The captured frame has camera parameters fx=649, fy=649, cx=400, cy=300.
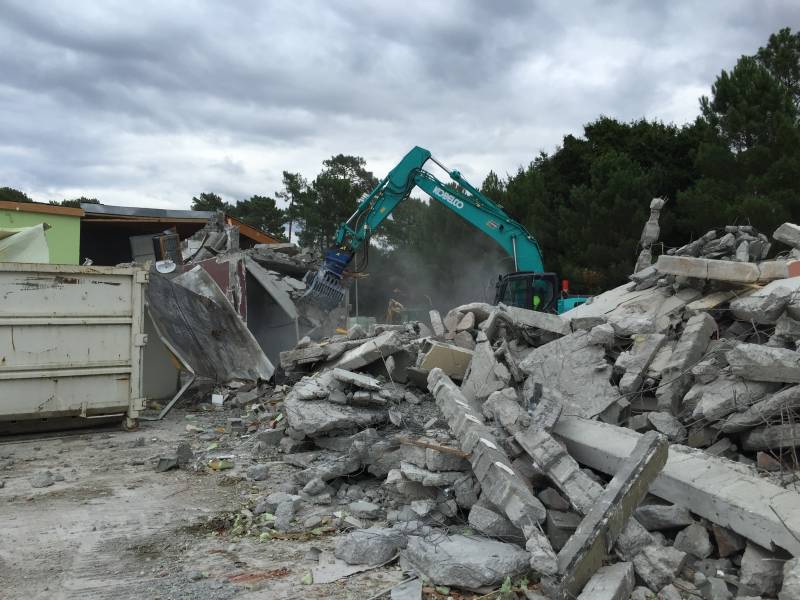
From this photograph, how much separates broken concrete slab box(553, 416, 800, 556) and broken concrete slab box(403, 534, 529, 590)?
3.53 feet

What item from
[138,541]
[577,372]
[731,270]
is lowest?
[138,541]

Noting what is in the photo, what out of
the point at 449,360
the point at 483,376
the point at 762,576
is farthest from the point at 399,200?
the point at 762,576

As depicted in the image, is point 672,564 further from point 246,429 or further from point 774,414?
point 246,429

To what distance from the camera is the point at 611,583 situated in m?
3.20

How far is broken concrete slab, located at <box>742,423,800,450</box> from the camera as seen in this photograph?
419 centimetres

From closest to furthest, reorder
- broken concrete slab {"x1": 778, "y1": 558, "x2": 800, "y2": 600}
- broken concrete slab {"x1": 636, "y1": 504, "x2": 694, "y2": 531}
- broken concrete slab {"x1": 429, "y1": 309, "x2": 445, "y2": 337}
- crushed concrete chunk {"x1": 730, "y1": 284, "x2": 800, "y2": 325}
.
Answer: broken concrete slab {"x1": 778, "y1": 558, "x2": 800, "y2": 600} → broken concrete slab {"x1": 636, "y1": 504, "x2": 694, "y2": 531} → crushed concrete chunk {"x1": 730, "y1": 284, "x2": 800, "y2": 325} → broken concrete slab {"x1": 429, "y1": 309, "x2": 445, "y2": 337}

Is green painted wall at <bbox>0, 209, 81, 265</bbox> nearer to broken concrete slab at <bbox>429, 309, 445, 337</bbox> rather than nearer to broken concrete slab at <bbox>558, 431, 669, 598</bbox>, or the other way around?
broken concrete slab at <bbox>429, 309, 445, 337</bbox>

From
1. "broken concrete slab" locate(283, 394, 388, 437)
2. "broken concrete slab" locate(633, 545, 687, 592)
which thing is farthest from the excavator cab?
"broken concrete slab" locate(633, 545, 687, 592)

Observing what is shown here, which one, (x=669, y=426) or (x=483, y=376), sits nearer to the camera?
(x=669, y=426)

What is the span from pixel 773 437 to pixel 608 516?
1673 millimetres

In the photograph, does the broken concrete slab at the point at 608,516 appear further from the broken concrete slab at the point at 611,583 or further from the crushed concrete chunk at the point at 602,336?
the crushed concrete chunk at the point at 602,336

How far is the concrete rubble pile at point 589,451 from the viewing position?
3.45 m

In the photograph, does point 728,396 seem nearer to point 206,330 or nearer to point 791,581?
point 791,581

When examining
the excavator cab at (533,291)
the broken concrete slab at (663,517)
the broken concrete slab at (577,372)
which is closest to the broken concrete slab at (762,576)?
the broken concrete slab at (663,517)
